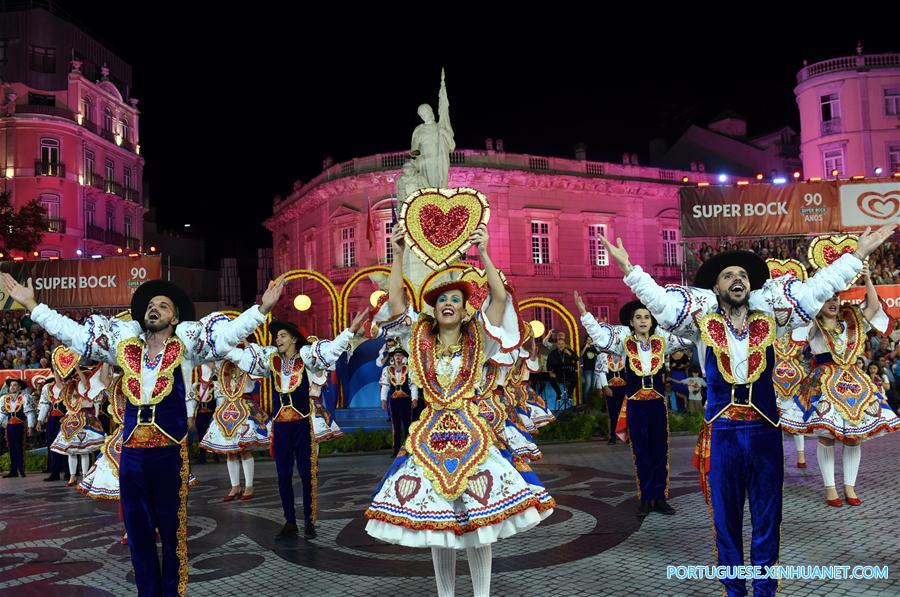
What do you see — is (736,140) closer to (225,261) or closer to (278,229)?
(278,229)

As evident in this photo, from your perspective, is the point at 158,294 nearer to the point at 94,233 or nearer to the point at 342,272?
the point at 342,272

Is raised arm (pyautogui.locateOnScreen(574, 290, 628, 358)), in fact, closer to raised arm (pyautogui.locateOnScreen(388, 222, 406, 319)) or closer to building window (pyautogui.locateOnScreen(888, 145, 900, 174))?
raised arm (pyautogui.locateOnScreen(388, 222, 406, 319))

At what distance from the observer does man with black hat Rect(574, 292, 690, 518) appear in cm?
820

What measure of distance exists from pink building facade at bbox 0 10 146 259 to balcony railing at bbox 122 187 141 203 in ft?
1.04

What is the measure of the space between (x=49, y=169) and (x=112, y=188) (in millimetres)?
4132

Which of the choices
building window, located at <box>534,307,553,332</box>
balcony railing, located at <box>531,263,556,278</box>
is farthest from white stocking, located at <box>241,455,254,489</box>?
balcony railing, located at <box>531,263,556,278</box>

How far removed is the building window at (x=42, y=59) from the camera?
37812 millimetres

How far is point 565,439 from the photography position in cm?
1573

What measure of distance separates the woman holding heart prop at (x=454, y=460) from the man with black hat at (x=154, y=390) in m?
1.21

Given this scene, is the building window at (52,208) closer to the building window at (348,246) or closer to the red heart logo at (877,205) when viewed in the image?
the building window at (348,246)

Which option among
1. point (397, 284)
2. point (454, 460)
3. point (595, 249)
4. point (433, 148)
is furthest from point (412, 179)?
point (595, 249)

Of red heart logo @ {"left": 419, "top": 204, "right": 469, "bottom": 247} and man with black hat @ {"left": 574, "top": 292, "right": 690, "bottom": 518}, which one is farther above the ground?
red heart logo @ {"left": 419, "top": 204, "right": 469, "bottom": 247}

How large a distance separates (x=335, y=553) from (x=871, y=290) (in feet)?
19.8

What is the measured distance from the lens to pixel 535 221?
116 feet
